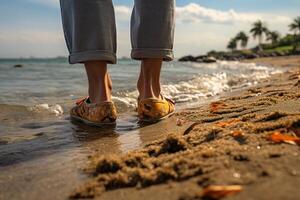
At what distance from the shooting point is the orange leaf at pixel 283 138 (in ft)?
4.95

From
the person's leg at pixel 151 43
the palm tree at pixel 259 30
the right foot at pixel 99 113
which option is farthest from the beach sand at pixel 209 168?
the palm tree at pixel 259 30

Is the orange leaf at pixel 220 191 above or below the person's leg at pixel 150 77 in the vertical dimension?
below

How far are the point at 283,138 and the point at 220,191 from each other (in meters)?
0.58

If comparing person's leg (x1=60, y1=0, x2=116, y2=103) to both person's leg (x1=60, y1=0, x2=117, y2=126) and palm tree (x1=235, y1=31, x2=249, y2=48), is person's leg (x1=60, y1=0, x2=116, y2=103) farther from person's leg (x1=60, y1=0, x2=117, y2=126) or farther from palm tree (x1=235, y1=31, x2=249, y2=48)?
palm tree (x1=235, y1=31, x2=249, y2=48)

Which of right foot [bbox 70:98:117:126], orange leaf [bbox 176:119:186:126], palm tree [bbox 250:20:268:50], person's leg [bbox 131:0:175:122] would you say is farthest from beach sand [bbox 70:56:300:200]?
palm tree [bbox 250:20:268:50]

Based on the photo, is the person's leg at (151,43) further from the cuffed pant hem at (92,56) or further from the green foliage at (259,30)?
the green foliage at (259,30)

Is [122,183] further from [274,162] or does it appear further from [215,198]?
[274,162]

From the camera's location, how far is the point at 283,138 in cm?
155

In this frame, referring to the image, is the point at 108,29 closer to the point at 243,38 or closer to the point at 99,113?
the point at 99,113

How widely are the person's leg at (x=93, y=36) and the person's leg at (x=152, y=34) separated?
0.22m

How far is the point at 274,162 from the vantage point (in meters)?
1.30

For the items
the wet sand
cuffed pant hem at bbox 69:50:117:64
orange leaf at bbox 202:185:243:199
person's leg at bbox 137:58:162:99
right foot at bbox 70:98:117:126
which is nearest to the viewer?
orange leaf at bbox 202:185:243:199

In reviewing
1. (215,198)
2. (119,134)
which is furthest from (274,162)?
(119,134)

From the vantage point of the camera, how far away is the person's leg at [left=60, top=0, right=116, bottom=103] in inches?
112
